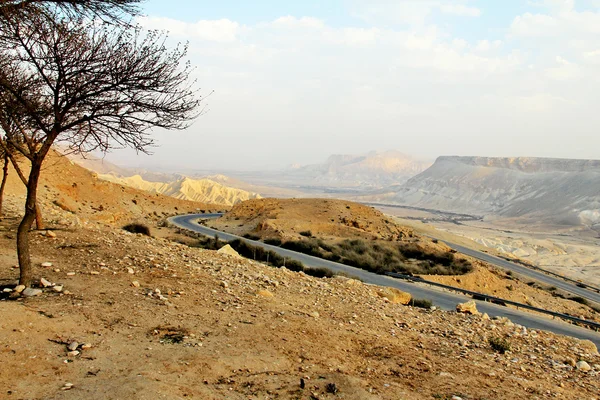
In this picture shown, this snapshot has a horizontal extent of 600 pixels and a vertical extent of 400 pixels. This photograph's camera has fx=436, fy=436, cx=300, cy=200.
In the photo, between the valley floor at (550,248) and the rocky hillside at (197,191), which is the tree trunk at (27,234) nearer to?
the valley floor at (550,248)

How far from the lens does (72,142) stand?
30.9ft

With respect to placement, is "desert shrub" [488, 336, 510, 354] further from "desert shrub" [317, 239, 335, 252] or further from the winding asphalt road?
"desert shrub" [317, 239, 335, 252]

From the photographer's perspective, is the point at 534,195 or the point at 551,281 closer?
the point at 551,281

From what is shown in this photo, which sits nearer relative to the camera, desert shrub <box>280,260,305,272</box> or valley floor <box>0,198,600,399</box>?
valley floor <box>0,198,600,399</box>

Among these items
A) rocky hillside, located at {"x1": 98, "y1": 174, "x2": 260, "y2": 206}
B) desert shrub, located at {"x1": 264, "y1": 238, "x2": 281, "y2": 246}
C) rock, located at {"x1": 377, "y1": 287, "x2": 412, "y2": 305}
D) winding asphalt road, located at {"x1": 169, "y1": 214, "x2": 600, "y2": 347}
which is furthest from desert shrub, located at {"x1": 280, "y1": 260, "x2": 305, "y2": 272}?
rocky hillside, located at {"x1": 98, "y1": 174, "x2": 260, "y2": 206}

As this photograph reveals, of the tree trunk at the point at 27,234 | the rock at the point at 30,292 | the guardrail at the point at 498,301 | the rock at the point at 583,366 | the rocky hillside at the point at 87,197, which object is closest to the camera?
the rock at the point at 30,292

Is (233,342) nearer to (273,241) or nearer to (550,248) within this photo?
(273,241)

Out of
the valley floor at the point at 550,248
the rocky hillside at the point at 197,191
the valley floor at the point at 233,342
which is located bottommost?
the valley floor at the point at 550,248

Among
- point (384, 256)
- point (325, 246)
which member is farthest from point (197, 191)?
point (384, 256)

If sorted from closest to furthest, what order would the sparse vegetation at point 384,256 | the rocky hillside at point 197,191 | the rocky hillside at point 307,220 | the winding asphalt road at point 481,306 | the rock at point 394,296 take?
the rock at point 394,296 < the winding asphalt road at point 481,306 < the sparse vegetation at point 384,256 < the rocky hillside at point 307,220 < the rocky hillside at point 197,191

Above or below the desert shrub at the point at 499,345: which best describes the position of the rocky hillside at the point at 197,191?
below

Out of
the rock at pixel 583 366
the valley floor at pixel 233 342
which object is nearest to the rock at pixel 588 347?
the valley floor at pixel 233 342

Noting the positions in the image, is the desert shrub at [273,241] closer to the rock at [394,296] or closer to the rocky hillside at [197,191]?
the rock at [394,296]

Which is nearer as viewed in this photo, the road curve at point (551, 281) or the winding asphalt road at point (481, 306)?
the winding asphalt road at point (481, 306)
